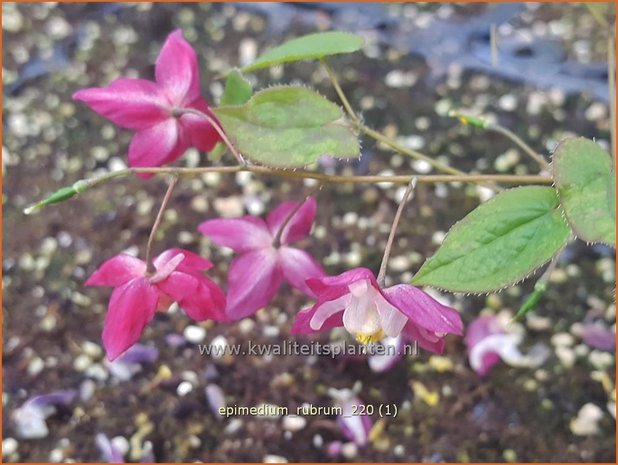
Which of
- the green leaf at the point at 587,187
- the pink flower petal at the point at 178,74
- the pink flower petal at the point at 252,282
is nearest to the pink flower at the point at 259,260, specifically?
the pink flower petal at the point at 252,282

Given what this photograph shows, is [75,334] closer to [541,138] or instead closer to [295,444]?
[295,444]

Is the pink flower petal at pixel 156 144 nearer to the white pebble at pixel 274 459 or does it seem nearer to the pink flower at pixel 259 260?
the pink flower at pixel 259 260

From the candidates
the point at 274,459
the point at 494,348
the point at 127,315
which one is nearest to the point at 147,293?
the point at 127,315

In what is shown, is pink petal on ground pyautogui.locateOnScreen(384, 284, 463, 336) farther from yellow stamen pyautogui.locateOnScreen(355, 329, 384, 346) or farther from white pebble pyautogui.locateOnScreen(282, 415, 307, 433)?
white pebble pyautogui.locateOnScreen(282, 415, 307, 433)

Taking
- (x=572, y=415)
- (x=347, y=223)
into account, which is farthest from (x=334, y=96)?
(x=572, y=415)

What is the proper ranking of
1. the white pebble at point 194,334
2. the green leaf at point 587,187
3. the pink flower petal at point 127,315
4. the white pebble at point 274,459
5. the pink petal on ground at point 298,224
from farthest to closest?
the white pebble at point 194,334 → the white pebble at point 274,459 → the pink petal on ground at point 298,224 → the pink flower petal at point 127,315 → the green leaf at point 587,187

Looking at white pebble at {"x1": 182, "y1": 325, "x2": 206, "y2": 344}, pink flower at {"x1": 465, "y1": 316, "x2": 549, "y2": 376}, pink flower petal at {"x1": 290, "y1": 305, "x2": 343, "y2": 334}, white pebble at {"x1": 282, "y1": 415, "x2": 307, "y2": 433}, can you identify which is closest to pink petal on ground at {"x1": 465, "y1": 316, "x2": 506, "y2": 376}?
pink flower at {"x1": 465, "y1": 316, "x2": 549, "y2": 376}
